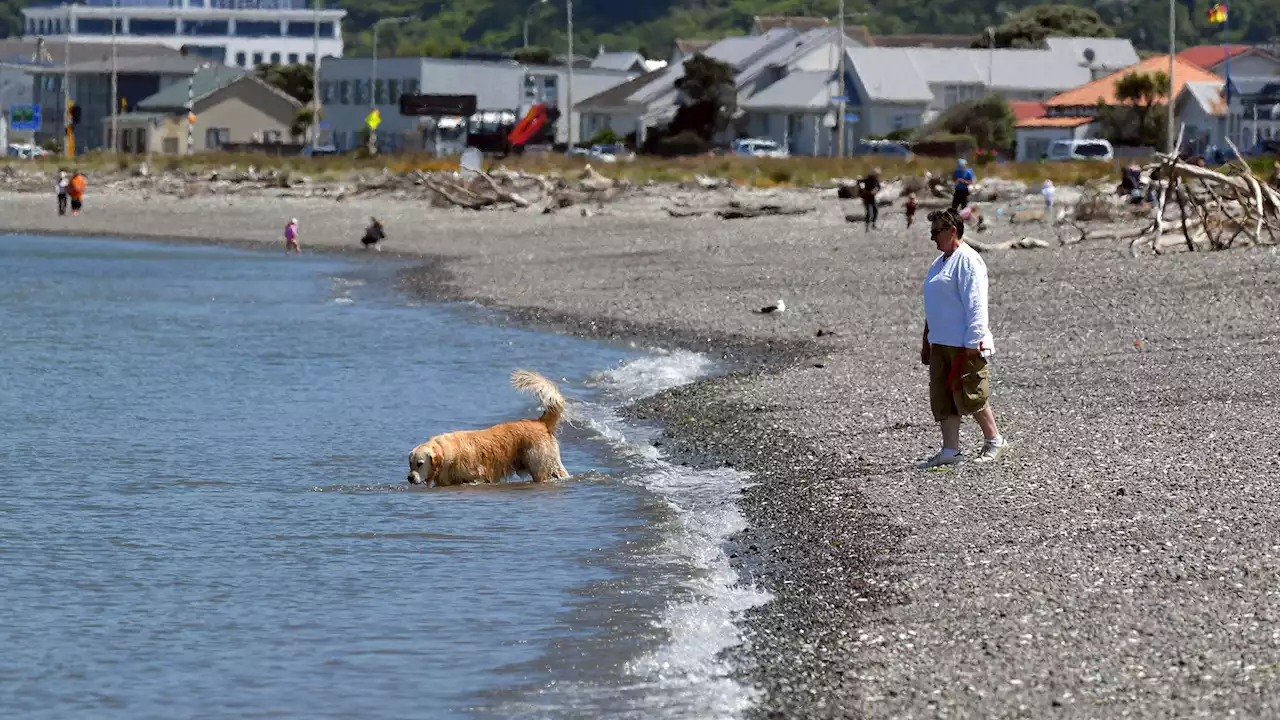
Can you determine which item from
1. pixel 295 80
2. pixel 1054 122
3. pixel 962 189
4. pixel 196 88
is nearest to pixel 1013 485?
pixel 962 189

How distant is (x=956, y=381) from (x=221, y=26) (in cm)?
17872

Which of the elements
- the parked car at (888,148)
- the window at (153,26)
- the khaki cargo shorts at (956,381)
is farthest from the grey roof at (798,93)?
the window at (153,26)

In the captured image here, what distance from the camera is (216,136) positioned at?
334 ft

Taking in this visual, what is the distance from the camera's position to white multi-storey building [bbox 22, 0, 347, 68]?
178875 millimetres

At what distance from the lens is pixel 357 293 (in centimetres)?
→ 3072

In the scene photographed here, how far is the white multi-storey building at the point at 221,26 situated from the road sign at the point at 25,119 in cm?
6233

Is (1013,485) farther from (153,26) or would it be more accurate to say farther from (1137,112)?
(153,26)

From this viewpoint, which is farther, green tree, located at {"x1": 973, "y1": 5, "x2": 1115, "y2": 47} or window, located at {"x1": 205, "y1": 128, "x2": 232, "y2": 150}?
green tree, located at {"x1": 973, "y1": 5, "x2": 1115, "y2": 47}

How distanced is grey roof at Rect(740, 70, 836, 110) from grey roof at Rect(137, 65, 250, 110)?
3157cm

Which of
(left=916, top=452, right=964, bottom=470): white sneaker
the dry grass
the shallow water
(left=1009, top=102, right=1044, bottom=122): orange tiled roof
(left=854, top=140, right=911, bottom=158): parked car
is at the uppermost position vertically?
(left=1009, top=102, right=1044, bottom=122): orange tiled roof

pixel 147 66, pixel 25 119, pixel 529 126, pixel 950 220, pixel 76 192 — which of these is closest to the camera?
pixel 950 220

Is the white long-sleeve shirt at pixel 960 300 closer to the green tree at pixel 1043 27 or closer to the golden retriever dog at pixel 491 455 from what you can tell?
the golden retriever dog at pixel 491 455

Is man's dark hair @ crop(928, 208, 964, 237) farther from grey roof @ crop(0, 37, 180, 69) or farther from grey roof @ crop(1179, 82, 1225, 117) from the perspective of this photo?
grey roof @ crop(0, 37, 180, 69)

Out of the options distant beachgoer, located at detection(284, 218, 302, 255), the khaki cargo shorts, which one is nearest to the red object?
distant beachgoer, located at detection(284, 218, 302, 255)
